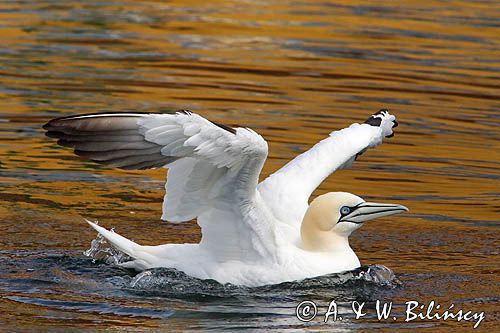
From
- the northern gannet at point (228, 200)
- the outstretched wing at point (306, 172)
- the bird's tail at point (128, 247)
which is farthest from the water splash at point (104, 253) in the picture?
the outstretched wing at point (306, 172)

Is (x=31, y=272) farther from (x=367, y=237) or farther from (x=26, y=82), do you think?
(x=26, y=82)

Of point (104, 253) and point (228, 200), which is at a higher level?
point (228, 200)

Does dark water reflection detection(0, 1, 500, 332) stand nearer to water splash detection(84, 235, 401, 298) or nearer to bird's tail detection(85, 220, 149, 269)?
water splash detection(84, 235, 401, 298)

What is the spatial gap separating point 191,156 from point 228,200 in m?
0.57

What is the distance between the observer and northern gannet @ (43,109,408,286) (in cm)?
853

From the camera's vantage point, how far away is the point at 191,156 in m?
8.68

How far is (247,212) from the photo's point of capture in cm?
910

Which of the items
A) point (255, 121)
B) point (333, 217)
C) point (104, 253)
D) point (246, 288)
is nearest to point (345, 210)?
point (333, 217)

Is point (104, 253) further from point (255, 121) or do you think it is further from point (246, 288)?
point (255, 121)

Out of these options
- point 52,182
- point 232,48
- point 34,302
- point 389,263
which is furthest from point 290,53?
point 34,302

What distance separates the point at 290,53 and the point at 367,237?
28.4ft

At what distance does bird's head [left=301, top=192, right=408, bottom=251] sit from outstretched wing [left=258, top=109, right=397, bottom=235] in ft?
0.91

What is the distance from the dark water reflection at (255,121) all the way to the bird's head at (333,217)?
0.41m

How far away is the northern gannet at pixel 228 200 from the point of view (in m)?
8.53
